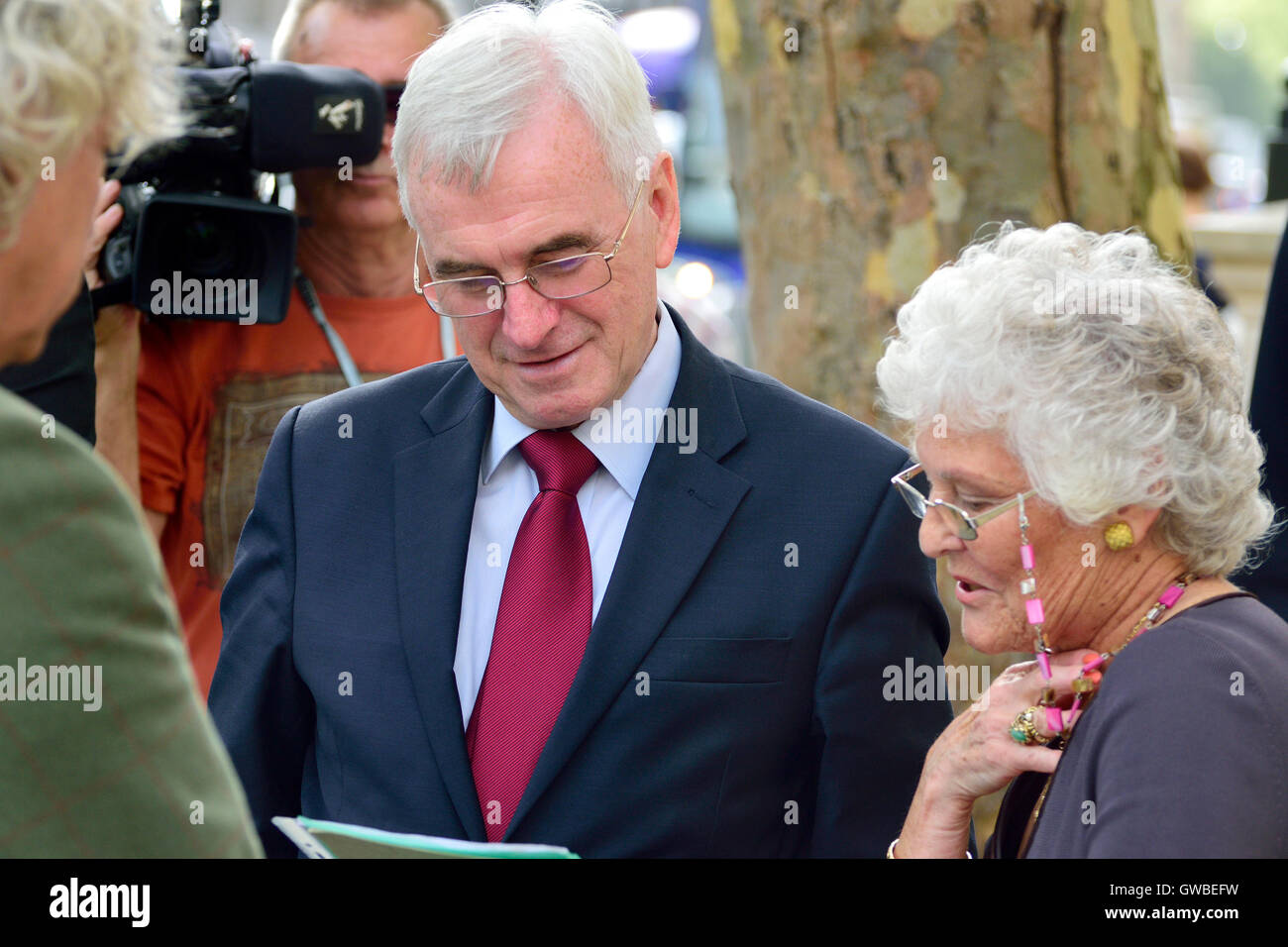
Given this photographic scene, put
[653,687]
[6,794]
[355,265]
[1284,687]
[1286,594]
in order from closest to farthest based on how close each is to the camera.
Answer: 1. [6,794]
2. [1284,687]
3. [653,687]
4. [1286,594]
5. [355,265]

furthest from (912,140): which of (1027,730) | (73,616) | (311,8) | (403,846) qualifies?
(73,616)

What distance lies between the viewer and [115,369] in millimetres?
3016

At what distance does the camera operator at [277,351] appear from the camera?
3.06 metres

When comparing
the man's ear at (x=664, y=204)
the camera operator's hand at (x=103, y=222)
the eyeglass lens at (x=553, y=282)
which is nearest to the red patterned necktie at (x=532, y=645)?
the eyeglass lens at (x=553, y=282)

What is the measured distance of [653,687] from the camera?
2.02 m

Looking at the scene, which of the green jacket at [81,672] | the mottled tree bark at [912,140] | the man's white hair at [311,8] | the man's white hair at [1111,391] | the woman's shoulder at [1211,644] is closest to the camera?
the green jacket at [81,672]

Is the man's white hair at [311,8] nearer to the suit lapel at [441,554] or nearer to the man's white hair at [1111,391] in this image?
the suit lapel at [441,554]

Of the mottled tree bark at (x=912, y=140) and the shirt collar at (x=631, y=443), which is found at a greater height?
the mottled tree bark at (x=912, y=140)

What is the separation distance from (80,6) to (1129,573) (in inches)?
53.0

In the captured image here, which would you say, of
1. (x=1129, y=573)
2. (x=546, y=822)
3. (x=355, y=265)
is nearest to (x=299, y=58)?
(x=355, y=265)

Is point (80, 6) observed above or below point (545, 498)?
above

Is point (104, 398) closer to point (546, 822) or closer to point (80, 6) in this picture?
point (546, 822)

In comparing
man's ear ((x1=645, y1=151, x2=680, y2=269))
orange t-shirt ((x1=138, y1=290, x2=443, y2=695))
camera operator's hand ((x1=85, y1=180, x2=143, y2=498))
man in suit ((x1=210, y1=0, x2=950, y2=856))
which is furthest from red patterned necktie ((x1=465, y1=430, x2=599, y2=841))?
camera operator's hand ((x1=85, y1=180, x2=143, y2=498))
